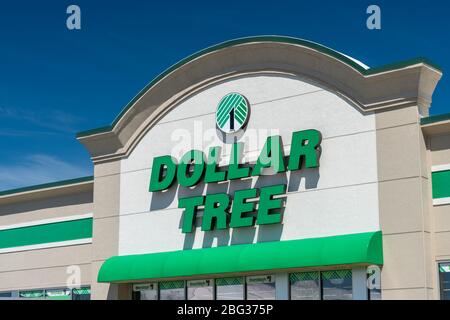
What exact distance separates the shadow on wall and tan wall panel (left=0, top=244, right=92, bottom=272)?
14.6 ft

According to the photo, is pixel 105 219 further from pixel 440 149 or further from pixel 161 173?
pixel 440 149

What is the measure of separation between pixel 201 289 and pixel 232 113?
5.77m

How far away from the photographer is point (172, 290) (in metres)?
24.0

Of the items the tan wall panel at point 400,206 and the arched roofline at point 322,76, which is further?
the arched roofline at point 322,76

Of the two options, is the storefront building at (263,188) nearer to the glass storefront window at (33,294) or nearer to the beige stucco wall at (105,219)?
the beige stucco wall at (105,219)

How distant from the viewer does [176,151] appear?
24.5 meters

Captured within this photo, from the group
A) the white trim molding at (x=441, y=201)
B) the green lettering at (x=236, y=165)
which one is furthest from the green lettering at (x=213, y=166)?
the white trim molding at (x=441, y=201)

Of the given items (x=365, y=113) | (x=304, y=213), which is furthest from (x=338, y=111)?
(x=304, y=213)

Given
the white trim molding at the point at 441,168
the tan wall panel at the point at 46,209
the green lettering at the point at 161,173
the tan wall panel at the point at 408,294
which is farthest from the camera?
the tan wall panel at the point at 46,209

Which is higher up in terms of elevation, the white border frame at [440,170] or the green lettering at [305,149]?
the green lettering at [305,149]

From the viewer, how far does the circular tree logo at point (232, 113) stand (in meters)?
22.9

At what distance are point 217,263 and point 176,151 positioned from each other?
4.54m

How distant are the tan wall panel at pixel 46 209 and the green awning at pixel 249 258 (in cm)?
361

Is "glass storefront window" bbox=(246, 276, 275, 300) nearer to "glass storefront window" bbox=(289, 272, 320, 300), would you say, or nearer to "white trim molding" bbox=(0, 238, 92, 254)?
"glass storefront window" bbox=(289, 272, 320, 300)
